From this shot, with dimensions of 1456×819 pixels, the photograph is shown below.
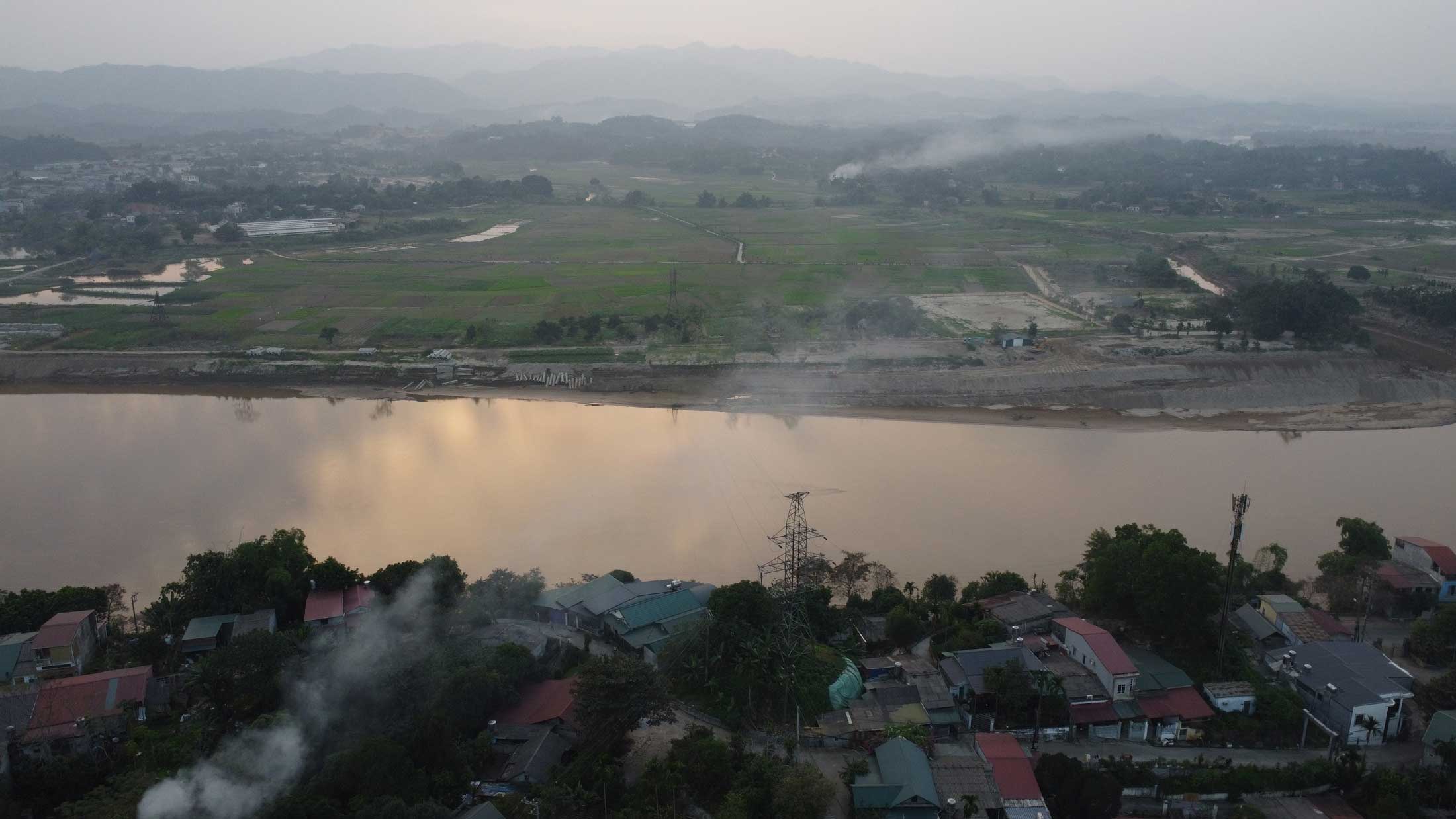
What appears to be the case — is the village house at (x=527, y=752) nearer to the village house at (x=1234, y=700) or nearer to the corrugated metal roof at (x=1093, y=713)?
the corrugated metal roof at (x=1093, y=713)

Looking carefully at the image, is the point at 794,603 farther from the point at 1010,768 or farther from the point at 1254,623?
the point at 1254,623

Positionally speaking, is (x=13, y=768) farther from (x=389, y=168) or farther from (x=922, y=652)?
(x=389, y=168)

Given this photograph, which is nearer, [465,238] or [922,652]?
[922,652]

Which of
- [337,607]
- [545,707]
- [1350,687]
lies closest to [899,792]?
[545,707]

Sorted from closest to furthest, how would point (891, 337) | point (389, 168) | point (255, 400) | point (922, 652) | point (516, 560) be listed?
point (922, 652) < point (516, 560) < point (255, 400) < point (891, 337) < point (389, 168)

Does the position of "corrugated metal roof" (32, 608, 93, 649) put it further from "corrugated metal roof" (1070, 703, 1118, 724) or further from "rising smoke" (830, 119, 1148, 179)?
"rising smoke" (830, 119, 1148, 179)

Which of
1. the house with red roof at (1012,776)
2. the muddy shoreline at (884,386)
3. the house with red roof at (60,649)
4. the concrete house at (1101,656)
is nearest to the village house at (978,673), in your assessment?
the concrete house at (1101,656)

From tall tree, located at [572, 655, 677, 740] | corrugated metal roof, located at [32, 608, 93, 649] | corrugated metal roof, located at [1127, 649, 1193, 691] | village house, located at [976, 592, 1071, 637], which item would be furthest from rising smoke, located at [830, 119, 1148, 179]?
corrugated metal roof, located at [32, 608, 93, 649]

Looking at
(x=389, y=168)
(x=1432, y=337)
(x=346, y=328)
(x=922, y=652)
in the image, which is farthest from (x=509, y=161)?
(x=922, y=652)
